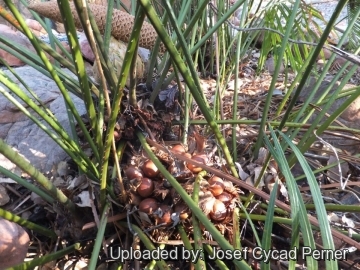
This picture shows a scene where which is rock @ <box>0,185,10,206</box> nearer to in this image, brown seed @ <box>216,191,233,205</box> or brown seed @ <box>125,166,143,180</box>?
brown seed @ <box>125,166,143,180</box>

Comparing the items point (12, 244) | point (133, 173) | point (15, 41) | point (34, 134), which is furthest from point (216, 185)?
point (15, 41)

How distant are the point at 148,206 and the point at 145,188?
28mm

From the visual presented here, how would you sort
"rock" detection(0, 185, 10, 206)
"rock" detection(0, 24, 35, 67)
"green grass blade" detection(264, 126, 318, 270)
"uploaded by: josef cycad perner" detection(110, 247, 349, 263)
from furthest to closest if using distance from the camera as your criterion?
"rock" detection(0, 24, 35, 67)
"rock" detection(0, 185, 10, 206)
"uploaded by: josef cycad perner" detection(110, 247, 349, 263)
"green grass blade" detection(264, 126, 318, 270)

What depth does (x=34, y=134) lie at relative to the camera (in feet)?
2.64

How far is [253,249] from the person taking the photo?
1.79 feet

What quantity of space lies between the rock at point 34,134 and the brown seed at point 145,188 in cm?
27

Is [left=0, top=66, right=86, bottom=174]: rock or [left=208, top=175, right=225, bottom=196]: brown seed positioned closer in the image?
[left=208, top=175, right=225, bottom=196]: brown seed

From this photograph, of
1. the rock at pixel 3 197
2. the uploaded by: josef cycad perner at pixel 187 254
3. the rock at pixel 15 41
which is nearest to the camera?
the uploaded by: josef cycad perner at pixel 187 254

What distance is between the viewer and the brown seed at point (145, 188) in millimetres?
546

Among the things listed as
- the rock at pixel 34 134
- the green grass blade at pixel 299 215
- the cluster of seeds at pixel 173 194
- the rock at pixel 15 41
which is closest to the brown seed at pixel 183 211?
the cluster of seeds at pixel 173 194

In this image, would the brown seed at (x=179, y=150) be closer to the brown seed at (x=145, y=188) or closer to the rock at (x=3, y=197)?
the brown seed at (x=145, y=188)

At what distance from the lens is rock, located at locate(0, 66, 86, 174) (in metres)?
0.75

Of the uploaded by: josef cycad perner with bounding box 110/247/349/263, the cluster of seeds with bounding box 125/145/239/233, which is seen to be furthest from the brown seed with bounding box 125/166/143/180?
the uploaded by: josef cycad perner with bounding box 110/247/349/263

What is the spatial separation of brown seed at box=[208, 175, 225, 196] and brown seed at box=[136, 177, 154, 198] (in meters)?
0.09
